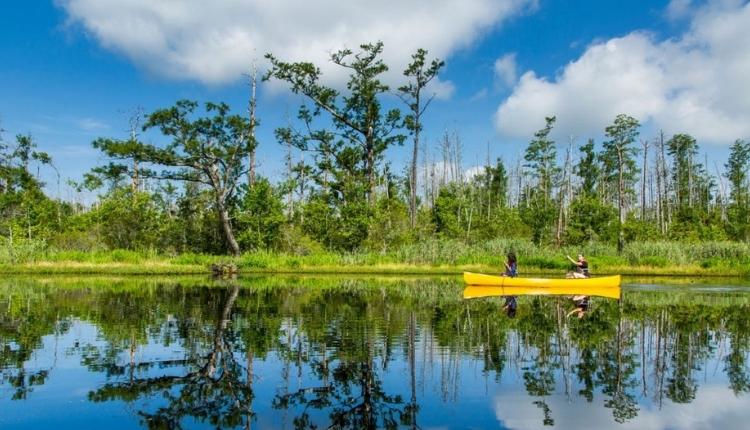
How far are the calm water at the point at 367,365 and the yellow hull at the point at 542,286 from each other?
5.40 m

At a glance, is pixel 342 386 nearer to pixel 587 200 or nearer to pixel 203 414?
pixel 203 414

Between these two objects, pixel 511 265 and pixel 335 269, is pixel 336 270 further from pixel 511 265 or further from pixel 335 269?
pixel 511 265

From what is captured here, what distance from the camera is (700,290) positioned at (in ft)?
82.8

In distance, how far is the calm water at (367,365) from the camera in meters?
8.08

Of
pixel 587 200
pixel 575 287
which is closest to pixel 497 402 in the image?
pixel 575 287

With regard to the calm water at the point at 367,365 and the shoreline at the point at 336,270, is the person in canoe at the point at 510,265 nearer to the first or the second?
the shoreline at the point at 336,270

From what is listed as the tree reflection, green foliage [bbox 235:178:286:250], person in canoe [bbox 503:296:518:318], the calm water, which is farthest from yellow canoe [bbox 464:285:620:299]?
green foliage [bbox 235:178:286:250]

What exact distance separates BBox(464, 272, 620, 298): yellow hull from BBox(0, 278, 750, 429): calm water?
17.7 ft

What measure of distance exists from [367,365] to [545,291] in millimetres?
16829

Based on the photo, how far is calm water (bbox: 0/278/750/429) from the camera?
8.08m

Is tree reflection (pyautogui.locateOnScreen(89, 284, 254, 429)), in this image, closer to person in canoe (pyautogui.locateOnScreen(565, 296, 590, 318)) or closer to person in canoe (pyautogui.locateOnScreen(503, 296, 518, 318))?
person in canoe (pyautogui.locateOnScreen(503, 296, 518, 318))

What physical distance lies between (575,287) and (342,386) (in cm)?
1853

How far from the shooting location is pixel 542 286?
26.0 meters

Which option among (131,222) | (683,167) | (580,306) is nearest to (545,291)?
(580,306)
